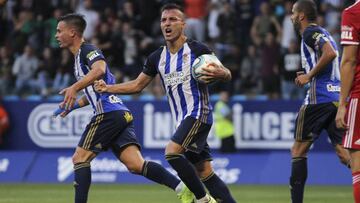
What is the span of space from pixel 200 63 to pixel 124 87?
1.04 m

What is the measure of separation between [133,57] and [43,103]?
2.45 m

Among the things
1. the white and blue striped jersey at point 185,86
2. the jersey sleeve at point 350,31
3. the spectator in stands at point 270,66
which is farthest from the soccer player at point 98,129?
the spectator in stands at point 270,66

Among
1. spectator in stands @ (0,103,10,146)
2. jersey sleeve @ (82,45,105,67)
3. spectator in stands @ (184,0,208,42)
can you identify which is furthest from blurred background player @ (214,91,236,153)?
jersey sleeve @ (82,45,105,67)

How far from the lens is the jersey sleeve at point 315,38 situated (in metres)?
10.8

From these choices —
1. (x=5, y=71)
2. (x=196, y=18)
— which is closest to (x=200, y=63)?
(x=196, y=18)

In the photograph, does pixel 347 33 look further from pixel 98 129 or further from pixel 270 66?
pixel 270 66

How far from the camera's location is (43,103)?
21312mm

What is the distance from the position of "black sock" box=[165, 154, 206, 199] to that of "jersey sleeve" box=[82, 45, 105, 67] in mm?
1439

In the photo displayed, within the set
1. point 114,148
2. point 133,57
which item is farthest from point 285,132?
point 114,148

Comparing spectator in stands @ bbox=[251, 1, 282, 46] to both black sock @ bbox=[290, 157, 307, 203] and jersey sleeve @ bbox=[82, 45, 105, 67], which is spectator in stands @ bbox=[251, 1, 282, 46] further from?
jersey sleeve @ bbox=[82, 45, 105, 67]

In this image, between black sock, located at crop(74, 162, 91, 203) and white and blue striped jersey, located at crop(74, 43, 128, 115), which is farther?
white and blue striped jersey, located at crop(74, 43, 128, 115)

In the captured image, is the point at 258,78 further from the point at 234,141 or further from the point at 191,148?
the point at 191,148

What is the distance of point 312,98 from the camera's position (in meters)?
11.1

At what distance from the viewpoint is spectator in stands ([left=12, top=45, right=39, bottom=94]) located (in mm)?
22453
